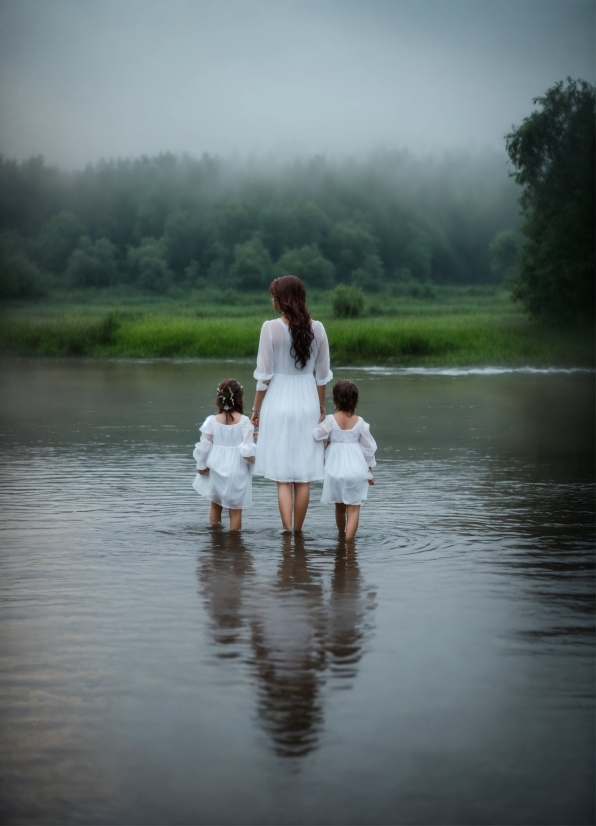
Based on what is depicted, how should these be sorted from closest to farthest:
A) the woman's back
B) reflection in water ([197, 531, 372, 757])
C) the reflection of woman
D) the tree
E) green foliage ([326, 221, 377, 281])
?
the reflection of woman → reflection in water ([197, 531, 372, 757]) → the woman's back → the tree → green foliage ([326, 221, 377, 281])

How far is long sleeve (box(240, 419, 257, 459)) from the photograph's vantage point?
8.05m

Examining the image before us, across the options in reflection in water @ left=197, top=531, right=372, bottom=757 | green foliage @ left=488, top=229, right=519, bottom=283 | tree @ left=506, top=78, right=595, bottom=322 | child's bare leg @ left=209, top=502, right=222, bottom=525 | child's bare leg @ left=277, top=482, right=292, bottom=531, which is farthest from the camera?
green foliage @ left=488, top=229, right=519, bottom=283

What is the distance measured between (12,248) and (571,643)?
247 feet

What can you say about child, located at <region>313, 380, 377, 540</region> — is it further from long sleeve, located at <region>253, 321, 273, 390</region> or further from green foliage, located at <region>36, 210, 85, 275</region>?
green foliage, located at <region>36, 210, 85, 275</region>

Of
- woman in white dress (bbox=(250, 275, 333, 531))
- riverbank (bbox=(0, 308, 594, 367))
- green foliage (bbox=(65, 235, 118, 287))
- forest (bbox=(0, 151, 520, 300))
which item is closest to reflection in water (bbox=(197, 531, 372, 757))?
woman in white dress (bbox=(250, 275, 333, 531))

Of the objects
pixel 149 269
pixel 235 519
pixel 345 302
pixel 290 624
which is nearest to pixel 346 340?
pixel 345 302

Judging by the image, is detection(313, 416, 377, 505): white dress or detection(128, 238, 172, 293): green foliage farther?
detection(128, 238, 172, 293): green foliage

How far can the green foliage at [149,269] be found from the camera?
84500 millimetres

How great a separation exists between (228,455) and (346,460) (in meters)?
0.88

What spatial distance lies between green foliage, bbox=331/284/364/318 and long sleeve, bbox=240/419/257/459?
4116cm

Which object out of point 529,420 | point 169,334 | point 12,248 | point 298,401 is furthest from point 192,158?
point 298,401

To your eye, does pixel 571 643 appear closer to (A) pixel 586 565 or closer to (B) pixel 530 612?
(B) pixel 530 612

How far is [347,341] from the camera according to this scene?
34781mm

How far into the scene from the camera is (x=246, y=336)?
37062mm
